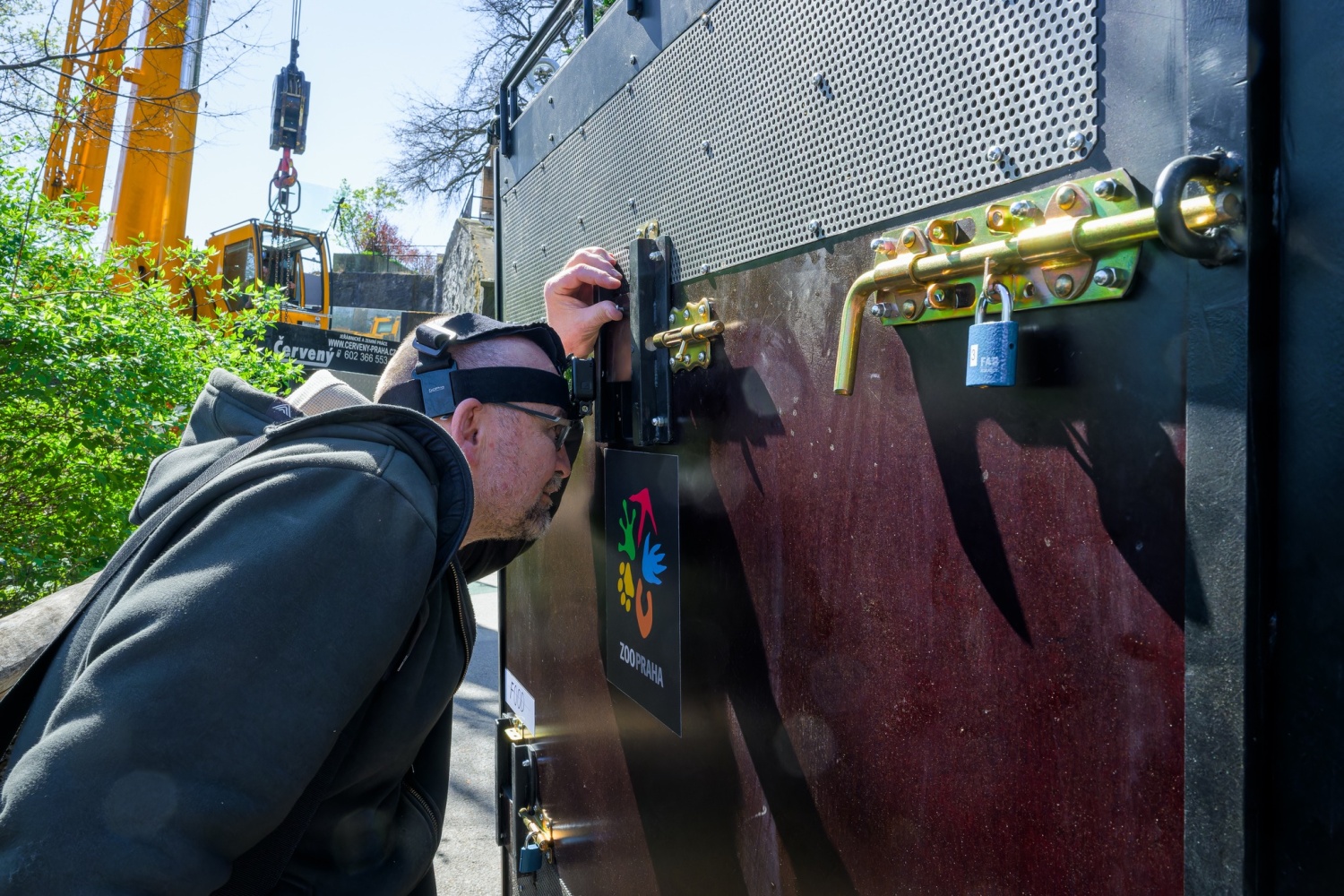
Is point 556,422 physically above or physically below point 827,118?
below

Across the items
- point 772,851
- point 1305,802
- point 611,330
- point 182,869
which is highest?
point 611,330

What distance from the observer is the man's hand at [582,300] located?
2.03 m

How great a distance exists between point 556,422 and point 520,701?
1.28m

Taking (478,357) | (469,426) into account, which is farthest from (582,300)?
(469,426)

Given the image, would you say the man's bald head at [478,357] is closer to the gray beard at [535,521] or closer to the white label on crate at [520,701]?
the gray beard at [535,521]

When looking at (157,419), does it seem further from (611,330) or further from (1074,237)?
(1074,237)

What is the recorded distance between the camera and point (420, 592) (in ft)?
4.29

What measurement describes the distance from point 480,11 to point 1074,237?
13.1 m

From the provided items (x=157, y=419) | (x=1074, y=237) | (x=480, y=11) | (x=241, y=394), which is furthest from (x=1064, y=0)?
(x=480, y=11)

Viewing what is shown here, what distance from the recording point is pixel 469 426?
6.30 ft

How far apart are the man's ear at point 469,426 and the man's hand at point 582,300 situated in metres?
0.34

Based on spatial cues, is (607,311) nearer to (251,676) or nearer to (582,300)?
(582,300)

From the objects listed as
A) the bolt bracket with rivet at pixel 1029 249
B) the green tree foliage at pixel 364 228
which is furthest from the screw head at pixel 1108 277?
the green tree foliage at pixel 364 228

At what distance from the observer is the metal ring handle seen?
2.42 ft
